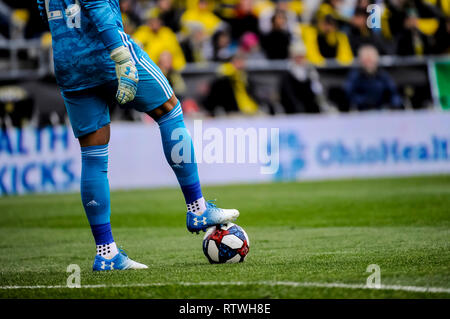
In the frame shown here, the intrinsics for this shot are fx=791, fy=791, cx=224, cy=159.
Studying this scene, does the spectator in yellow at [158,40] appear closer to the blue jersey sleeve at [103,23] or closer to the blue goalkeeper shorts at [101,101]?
the blue goalkeeper shorts at [101,101]

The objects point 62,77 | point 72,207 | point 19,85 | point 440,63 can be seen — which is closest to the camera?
point 62,77

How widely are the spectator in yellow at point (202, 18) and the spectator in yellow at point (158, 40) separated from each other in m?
0.70

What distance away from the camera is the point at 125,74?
16.8 feet

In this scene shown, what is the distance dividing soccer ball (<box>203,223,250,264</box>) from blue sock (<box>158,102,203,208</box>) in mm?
Result: 308

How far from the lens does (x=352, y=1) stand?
1681cm

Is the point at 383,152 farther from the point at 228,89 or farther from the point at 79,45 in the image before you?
the point at 79,45

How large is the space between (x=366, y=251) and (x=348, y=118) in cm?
878

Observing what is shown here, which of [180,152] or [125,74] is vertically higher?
[125,74]

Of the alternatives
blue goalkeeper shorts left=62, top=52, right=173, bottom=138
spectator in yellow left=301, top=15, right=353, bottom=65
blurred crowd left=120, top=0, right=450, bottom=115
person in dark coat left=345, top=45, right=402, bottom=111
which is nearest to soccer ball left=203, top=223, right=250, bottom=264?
blue goalkeeper shorts left=62, top=52, right=173, bottom=138

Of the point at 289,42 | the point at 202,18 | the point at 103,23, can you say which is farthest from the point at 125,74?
the point at 202,18

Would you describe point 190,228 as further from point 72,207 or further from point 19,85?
point 19,85

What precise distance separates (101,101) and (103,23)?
64 cm

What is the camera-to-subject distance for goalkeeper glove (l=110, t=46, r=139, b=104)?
16.8ft
